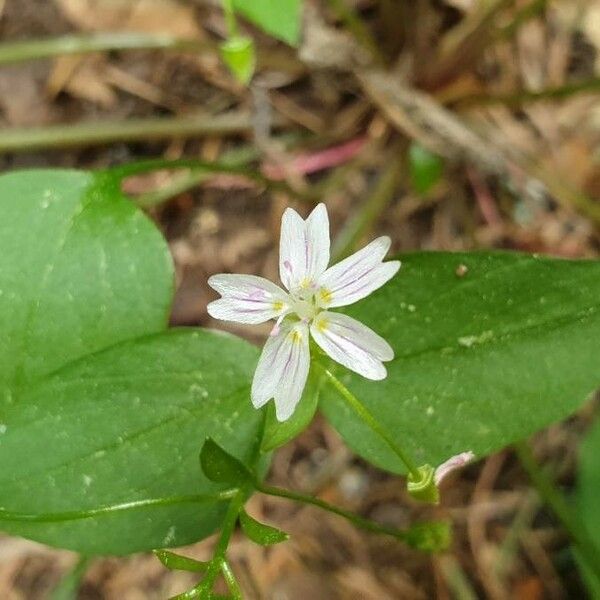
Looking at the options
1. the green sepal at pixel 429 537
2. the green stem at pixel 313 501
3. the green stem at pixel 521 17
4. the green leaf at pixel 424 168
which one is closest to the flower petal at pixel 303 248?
the green stem at pixel 313 501

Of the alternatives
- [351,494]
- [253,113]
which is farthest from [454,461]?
[253,113]

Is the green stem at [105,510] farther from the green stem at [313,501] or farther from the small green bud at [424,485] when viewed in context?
the small green bud at [424,485]

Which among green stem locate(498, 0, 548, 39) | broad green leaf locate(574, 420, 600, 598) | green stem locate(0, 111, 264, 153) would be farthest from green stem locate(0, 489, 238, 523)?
green stem locate(498, 0, 548, 39)

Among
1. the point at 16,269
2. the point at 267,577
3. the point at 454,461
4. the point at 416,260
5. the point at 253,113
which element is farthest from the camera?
the point at 253,113

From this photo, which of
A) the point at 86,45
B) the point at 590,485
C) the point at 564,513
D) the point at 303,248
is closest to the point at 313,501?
the point at 303,248

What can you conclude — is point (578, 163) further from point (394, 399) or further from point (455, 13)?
point (394, 399)

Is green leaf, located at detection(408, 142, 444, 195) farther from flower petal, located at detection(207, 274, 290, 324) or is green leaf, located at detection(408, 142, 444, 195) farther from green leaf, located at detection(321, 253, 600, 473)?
flower petal, located at detection(207, 274, 290, 324)
